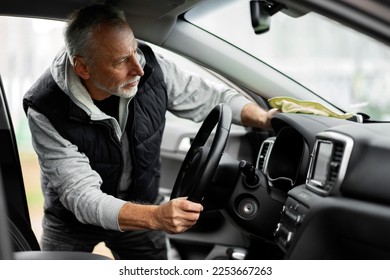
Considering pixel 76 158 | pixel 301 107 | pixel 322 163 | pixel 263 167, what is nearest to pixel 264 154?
pixel 263 167

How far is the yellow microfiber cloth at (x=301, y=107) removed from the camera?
63.4 inches

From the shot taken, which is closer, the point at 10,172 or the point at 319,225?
the point at 319,225

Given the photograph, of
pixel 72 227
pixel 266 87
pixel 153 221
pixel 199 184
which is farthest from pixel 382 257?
pixel 72 227

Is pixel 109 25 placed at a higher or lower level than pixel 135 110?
higher

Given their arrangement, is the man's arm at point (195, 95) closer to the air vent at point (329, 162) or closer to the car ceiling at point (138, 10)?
the car ceiling at point (138, 10)

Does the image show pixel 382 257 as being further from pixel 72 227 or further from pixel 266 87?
pixel 72 227

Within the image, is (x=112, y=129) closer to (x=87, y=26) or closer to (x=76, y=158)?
(x=76, y=158)

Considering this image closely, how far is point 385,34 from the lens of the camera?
85cm

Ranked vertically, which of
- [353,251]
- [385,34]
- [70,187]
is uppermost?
[385,34]

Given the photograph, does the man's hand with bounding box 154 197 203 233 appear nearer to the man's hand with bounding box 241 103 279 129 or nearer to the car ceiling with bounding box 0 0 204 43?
the man's hand with bounding box 241 103 279 129

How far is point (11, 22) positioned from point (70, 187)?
21.3 inches

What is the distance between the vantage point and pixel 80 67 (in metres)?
1.65

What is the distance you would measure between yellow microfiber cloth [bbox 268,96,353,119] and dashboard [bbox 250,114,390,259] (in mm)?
101

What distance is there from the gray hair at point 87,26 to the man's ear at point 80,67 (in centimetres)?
1
